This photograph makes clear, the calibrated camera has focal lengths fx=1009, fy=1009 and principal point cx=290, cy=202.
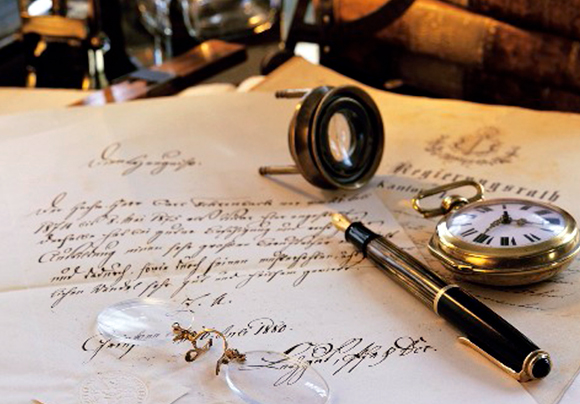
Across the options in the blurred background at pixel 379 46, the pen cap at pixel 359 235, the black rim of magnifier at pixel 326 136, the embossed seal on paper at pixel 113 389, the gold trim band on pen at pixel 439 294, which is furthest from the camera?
the blurred background at pixel 379 46

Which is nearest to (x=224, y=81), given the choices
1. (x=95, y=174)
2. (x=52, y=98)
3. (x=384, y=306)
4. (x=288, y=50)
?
(x=288, y=50)

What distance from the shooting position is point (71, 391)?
0.83 metres

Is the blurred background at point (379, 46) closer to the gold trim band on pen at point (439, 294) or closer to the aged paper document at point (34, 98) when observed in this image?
the aged paper document at point (34, 98)

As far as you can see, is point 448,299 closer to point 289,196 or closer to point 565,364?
point 565,364

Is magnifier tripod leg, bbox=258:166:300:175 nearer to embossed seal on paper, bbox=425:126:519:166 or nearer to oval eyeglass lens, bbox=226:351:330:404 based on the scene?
embossed seal on paper, bbox=425:126:519:166

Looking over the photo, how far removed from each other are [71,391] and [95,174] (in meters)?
0.49

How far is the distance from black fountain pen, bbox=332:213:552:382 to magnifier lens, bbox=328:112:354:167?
18 cm

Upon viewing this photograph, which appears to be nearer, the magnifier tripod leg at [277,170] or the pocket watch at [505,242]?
the pocket watch at [505,242]

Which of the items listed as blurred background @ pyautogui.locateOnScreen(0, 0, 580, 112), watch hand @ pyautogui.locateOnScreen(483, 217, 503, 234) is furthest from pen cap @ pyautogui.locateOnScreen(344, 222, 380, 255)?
blurred background @ pyautogui.locateOnScreen(0, 0, 580, 112)

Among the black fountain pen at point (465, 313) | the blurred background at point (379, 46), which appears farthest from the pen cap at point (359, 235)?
the blurred background at point (379, 46)

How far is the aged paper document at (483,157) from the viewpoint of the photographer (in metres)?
0.98

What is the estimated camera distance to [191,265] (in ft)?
3.44

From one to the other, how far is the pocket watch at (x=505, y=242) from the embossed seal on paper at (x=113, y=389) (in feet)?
1.08
